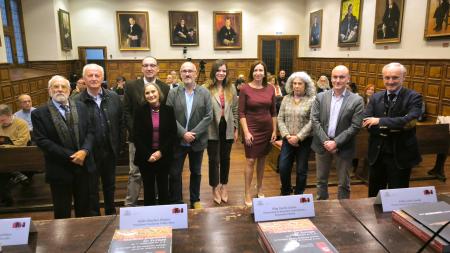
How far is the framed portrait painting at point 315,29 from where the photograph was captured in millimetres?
12289

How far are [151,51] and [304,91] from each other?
37.1 feet

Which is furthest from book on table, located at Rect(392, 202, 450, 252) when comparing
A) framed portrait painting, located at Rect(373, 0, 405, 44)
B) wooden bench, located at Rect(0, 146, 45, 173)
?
framed portrait painting, located at Rect(373, 0, 405, 44)

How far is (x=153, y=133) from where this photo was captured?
2807mm

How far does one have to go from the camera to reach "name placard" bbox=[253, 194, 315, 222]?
1376 mm

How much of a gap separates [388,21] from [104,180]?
27.6 feet

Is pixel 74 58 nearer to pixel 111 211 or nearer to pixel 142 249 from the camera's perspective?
pixel 111 211

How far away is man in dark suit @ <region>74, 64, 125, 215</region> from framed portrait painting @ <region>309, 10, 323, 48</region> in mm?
11009

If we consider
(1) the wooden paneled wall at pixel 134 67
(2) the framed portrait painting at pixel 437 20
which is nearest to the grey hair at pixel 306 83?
(2) the framed portrait painting at pixel 437 20

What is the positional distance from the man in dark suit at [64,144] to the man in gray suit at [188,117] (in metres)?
0.83

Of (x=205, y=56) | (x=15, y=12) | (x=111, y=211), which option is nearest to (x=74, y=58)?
(x=15, y=12)

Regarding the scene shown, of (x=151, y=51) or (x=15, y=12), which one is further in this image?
(x=151, y=51)

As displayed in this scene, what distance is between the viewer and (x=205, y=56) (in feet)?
44.8

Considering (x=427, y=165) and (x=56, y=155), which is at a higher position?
(x=56, y=155)

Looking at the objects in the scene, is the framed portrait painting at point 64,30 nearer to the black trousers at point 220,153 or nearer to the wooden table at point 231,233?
the black trousers at point 220,153
